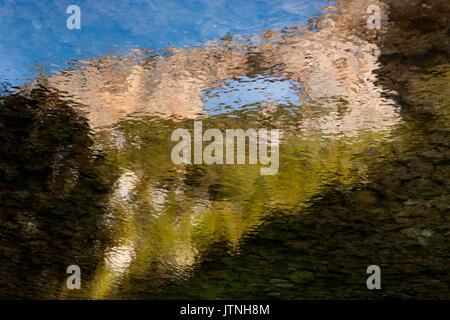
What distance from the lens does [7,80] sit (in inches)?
89.7

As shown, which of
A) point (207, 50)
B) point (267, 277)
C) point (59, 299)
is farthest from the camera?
point (59, 299)

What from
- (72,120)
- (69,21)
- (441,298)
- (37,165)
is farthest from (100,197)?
(441,298)

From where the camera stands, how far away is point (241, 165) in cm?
273

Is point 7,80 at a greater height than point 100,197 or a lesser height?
greater

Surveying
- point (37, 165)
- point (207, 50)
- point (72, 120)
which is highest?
point (207, 50)

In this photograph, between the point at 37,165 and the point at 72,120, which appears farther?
the point at 37,165

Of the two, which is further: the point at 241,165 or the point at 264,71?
the point at 241,165

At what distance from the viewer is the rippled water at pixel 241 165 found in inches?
77.7

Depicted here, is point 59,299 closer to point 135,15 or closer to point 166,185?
point 166,185

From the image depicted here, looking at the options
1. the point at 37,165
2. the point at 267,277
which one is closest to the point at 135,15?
the point at 37,165

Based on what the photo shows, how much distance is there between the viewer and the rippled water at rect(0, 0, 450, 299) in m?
1.97

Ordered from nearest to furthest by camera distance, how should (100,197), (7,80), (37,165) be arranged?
(7,80) → (37,165) → (100,197)

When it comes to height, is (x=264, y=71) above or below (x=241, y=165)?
above

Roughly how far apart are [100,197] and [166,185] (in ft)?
2.02
